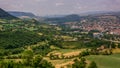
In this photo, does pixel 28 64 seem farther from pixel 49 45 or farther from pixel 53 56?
pixel 49 45

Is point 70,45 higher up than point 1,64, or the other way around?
point 1,64

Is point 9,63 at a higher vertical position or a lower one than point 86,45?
higher

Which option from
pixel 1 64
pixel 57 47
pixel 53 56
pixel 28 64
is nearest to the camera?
pixel 1 64

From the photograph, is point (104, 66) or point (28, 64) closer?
point (104, 66)

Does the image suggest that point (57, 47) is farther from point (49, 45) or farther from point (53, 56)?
point (53, 56)

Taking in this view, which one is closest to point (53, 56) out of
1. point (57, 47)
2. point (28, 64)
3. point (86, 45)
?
point (28, 64)

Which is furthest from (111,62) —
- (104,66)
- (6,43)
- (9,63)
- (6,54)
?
(6,43)

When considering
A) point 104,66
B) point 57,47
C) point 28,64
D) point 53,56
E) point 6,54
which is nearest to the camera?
point 104,66

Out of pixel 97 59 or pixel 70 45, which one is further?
pixel 70 45

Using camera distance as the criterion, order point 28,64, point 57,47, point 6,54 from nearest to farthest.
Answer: point 28,64 → point 6,54 → point 57,47
